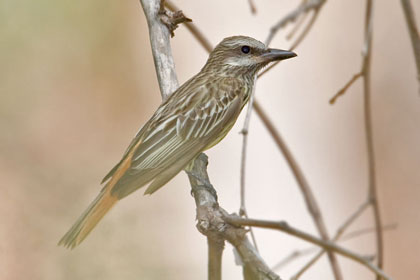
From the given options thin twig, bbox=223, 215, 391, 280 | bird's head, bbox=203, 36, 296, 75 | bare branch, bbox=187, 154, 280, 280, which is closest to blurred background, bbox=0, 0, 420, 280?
bird's head, bbox=203, 36, 296, 75

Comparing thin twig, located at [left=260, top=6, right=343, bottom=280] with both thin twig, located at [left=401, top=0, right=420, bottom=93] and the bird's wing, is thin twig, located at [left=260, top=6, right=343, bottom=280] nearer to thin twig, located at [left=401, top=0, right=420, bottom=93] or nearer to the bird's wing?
the bird's wing

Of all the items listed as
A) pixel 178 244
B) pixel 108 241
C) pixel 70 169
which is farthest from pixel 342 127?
pixel 108 241

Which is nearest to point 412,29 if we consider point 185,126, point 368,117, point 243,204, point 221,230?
point 368,117

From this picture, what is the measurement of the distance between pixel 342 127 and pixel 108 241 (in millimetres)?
3549

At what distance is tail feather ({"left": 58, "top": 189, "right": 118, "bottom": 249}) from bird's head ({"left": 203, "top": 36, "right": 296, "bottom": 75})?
1539 mm

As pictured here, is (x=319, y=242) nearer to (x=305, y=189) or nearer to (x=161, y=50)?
(x=161, y=50)

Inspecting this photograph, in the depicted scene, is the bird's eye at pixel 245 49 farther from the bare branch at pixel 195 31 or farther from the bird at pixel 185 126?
the bare branch at pixel 195 31

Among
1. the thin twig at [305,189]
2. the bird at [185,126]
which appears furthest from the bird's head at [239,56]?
the thin twig at [305,189]

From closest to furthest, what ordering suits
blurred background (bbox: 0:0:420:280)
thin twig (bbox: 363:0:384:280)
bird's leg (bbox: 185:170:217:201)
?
bird's leg (bbox: 185:170:217:201), thin twig (bbox: 363:0:384:280), blurred background (bbox: 0:0:420:280)

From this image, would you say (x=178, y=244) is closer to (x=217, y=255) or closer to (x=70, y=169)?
(x=70, y=169)

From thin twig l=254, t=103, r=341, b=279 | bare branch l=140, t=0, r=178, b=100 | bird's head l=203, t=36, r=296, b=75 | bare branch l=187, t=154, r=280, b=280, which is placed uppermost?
bird's head l=203, t=36, r=296, b=75

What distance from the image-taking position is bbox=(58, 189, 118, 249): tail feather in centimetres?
379

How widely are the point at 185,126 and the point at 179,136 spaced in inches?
3.3

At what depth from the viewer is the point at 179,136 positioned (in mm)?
4570
